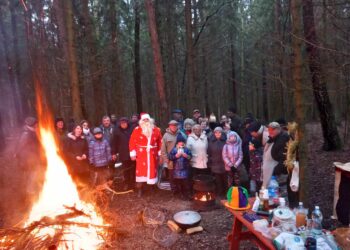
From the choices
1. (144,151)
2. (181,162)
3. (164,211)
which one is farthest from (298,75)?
(144,151)

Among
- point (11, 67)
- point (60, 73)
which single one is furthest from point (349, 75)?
point (11, 67)

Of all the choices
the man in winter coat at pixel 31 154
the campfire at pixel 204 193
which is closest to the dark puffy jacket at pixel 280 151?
the campfire at pixel 204 193

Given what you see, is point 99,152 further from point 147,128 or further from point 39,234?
point 39,234

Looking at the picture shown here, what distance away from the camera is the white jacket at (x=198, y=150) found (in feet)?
26.0

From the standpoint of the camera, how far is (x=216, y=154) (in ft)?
25.9

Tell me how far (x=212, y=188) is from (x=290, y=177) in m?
1.95

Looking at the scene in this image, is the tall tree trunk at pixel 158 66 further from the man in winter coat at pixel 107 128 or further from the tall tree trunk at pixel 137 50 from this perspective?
the tall tree trunk at pixel 137 50

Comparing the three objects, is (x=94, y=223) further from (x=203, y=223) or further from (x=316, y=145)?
(x=316, y=145)

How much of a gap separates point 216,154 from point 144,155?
6.59 feet

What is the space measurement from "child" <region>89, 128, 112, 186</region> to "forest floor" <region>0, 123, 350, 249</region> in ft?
2.45

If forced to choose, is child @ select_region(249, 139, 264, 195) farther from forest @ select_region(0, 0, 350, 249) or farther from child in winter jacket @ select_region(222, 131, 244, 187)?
forest @ select_region(0, 0, 350, 249)

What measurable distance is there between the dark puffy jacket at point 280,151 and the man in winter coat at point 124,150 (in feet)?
14.4

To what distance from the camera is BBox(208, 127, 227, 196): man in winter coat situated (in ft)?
26.0

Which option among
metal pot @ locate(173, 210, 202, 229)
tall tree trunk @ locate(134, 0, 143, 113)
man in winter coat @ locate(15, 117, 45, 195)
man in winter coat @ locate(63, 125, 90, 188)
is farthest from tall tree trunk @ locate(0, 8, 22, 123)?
metal pot @ locate(173, 210, 202, 229)
